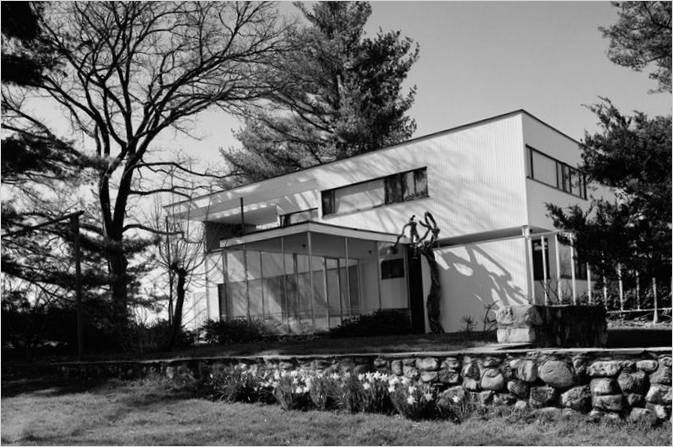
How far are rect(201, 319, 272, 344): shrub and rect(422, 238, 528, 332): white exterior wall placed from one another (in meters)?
4.98

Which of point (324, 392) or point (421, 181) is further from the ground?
point (421, 181)

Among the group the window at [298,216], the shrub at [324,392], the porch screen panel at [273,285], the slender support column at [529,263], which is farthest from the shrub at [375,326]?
the shrub at [324,392]

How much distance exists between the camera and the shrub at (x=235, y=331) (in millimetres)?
19078

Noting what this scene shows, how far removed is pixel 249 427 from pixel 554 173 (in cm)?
1558

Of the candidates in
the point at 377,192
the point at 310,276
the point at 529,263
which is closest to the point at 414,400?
the point at 529,263

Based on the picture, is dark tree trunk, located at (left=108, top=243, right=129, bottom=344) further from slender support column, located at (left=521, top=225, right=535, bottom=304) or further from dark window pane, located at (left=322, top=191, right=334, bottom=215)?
slender support column, located at (left=521, top=225, right=535, bottom=304)

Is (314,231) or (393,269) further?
(393,269)

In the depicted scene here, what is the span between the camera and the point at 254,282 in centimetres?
2109

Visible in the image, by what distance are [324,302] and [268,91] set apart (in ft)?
30.8

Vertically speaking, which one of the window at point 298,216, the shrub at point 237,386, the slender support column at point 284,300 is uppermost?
the window at point 298,216

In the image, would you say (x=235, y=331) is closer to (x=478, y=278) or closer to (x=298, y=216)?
(x=298, y=216)

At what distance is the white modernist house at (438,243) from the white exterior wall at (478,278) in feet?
0.09

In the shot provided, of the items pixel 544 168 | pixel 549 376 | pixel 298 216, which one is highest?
pixel 544 168

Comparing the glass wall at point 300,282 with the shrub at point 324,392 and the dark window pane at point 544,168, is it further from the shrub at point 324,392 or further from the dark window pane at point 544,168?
the shrub at point 324,392
